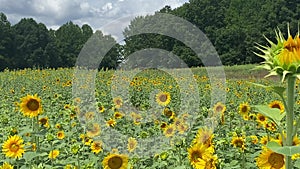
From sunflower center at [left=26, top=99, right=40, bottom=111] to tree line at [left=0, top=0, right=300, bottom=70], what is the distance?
85.1 ft

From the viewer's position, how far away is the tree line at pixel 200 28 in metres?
33.0

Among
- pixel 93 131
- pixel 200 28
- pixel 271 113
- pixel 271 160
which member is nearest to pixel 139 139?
pixel 93 131

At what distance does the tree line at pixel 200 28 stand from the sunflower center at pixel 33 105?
85.1 feet

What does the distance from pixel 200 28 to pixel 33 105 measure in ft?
119

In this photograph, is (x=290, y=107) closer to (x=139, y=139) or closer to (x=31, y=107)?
(x=31, y=107)

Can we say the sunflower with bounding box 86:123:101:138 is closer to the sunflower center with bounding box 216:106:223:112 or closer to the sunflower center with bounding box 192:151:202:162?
the sunflower center with bounding box 216:106:223:112

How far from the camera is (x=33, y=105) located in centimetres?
290

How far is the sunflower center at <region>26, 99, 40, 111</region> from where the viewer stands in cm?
288

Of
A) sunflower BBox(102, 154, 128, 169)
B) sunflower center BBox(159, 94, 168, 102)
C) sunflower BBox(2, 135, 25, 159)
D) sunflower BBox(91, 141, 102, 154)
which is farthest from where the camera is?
sunflower center BBox(159, 94, 168, 102)

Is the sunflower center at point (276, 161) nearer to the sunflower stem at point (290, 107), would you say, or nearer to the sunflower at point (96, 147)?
the sunflower stem at point (290, 107)

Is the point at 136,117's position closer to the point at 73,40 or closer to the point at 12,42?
the point at 12,42

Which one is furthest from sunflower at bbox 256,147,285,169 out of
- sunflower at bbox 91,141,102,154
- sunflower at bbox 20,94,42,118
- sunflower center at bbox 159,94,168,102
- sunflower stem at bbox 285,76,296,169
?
sunflower center at bbox 159,94,168,102

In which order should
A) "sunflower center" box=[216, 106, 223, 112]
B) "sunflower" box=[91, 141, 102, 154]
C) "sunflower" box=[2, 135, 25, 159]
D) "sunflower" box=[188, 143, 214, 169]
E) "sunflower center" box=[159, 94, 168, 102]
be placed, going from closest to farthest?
1. "sunflower" box=[188, 143, 214, 169]
2. "sunflower" box=[2, 135, 25, 159]
3. "sunflower" box=[91, 141, 102, 154]
4. "sunflower center" box=[216, 106, 223, 112]
5. "sunflower center" box=[159, 94, 168, 102]

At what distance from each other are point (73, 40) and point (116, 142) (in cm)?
3926
